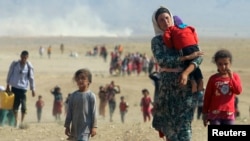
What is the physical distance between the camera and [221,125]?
792 cm

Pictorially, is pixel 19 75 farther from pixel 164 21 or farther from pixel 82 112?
pixel 164 21

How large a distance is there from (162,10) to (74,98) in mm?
1485

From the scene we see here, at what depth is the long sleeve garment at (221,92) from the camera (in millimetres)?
8164

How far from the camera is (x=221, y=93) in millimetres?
8180

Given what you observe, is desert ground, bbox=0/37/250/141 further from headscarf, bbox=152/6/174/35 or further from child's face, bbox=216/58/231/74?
headscarf, bbox=152/6/174/35

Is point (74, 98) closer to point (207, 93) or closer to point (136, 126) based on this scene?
point (207, 93)

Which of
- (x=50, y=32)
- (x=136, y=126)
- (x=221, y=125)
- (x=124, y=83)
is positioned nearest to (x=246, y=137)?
(x=221, y=125)

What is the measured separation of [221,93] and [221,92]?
1 centimetres

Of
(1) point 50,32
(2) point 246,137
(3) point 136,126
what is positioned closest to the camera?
(2) point 246,137

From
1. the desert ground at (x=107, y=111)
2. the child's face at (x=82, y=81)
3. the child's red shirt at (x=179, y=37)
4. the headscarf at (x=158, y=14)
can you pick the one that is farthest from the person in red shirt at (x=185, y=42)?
the desert ground at (x=107, y=111)

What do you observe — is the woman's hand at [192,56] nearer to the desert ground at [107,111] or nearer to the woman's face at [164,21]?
the woman's face at [164,21]

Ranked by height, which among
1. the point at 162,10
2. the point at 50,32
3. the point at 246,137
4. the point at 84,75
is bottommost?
the point at 246,137

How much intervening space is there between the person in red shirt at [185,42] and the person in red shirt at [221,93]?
499mm

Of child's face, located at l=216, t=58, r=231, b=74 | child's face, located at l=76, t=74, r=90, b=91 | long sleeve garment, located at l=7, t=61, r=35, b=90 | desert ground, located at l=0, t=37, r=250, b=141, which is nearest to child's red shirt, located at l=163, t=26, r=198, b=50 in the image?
child's face, located at l=216, t=58, r=231, b=74
